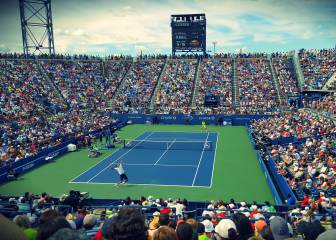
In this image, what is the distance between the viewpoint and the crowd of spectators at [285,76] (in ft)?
155

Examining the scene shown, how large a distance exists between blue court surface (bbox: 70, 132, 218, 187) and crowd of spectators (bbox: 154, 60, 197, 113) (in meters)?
12.8

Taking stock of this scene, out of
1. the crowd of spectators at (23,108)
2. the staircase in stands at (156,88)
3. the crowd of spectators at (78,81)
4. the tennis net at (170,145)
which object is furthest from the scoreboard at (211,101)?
the crowd of spectators at (23,108)

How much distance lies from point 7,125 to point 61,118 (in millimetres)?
6243

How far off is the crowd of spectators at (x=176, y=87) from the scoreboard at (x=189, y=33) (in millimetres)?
2280

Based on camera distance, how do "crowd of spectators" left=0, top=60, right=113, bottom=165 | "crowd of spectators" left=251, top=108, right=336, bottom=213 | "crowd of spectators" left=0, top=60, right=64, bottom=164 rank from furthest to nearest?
"crowd of spectators" left=0, top=60, right=113, bottom=165
"crowd of spectators" left=0, top=60, right=64, bottom=164
"crowd of spectators" left=251, top=108, right=336, bottom=213

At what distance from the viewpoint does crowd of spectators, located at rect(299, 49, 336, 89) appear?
4559 centimetres

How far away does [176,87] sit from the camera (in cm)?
5184

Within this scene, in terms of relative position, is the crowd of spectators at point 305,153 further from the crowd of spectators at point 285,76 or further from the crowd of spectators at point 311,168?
the crowd of spectators at point 285,76

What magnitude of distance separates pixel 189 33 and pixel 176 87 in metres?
10.2

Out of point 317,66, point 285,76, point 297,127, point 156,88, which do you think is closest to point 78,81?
point 156,88

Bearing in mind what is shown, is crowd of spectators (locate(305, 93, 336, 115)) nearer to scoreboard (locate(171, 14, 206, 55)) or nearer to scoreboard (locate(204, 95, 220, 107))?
scoreboard (locate(204, 95, 220, 107))

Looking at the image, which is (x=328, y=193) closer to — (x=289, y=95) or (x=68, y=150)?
(x=68, y=150)

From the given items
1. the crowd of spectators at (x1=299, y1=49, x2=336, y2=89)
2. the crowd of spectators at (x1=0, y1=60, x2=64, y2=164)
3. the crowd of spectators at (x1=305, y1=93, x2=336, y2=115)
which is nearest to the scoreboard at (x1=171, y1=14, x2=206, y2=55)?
the crowd of spectators at (x1=299, y1=49, x2=336, y2=89)

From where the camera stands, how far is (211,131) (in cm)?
3894
